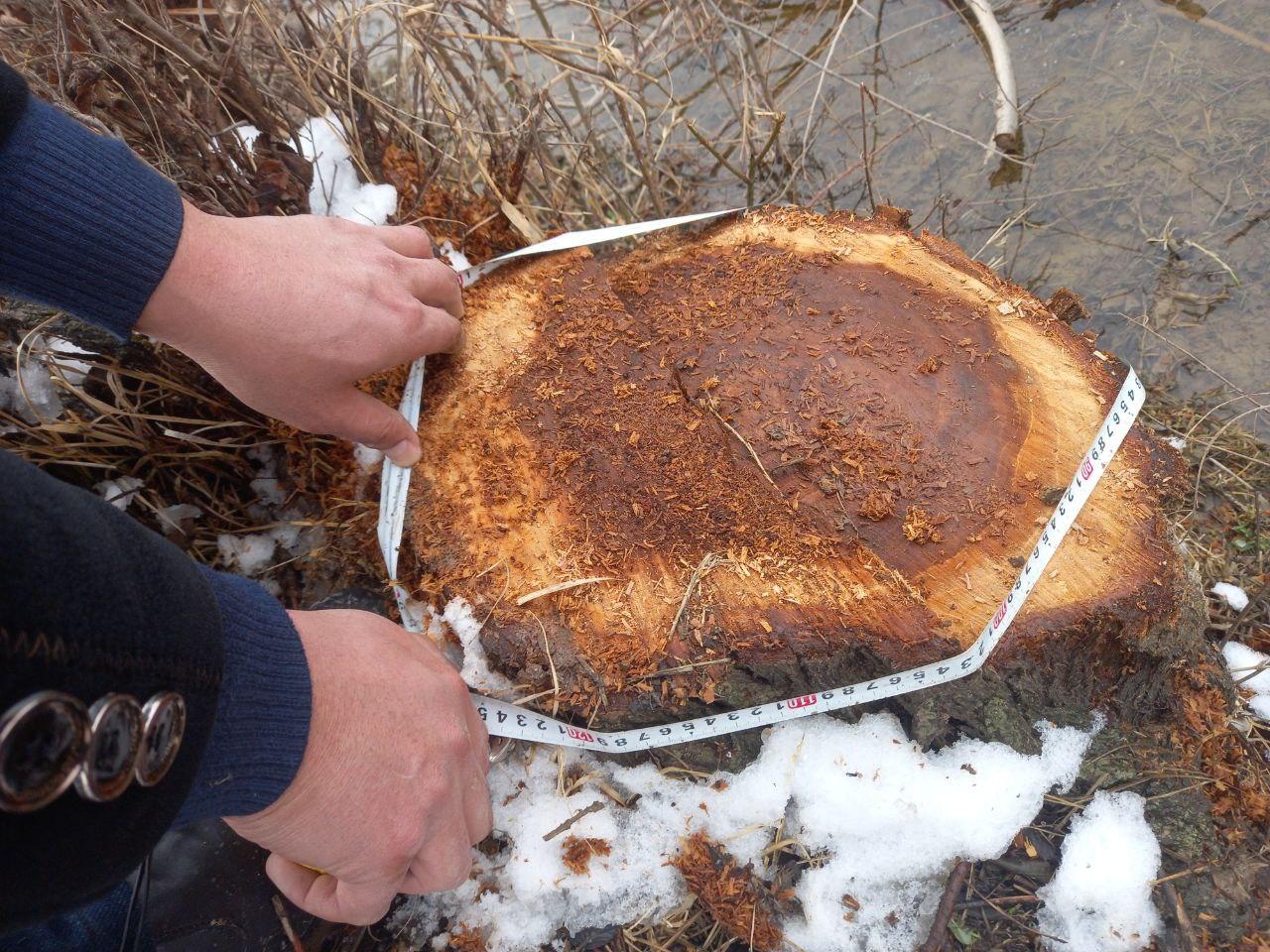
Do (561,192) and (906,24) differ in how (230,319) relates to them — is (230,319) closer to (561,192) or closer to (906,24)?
(561,192)

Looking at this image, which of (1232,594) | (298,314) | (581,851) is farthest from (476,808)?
(1232,594)

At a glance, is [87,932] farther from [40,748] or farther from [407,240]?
[407,240]

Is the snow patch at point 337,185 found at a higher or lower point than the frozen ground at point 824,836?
higher

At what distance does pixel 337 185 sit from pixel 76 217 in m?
0.98

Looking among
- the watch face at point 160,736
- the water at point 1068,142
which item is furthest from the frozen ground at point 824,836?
the water at point 1068,142

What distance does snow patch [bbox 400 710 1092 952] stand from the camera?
1685mm

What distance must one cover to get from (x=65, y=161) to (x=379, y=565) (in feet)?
3.37

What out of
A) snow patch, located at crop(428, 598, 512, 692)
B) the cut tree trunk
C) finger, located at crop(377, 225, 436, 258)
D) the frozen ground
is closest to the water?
the cut tree trunk

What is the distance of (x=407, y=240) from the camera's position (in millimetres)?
1691

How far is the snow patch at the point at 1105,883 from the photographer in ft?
5.30

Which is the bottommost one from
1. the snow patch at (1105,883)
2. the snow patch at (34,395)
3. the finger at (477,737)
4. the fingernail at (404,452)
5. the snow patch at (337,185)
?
the snow patch at (1105,883)

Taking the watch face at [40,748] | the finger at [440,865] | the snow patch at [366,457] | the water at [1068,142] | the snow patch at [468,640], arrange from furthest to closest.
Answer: the water at [1068,142] < the snow patch at [366,457] < the snow patch at [468,640] < the finger at [440,865] < the watch face at [40,748]

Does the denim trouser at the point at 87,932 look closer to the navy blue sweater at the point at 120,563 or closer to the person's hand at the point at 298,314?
the navy blue sweater at the point at 120,563

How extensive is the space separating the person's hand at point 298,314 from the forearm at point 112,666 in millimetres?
501
